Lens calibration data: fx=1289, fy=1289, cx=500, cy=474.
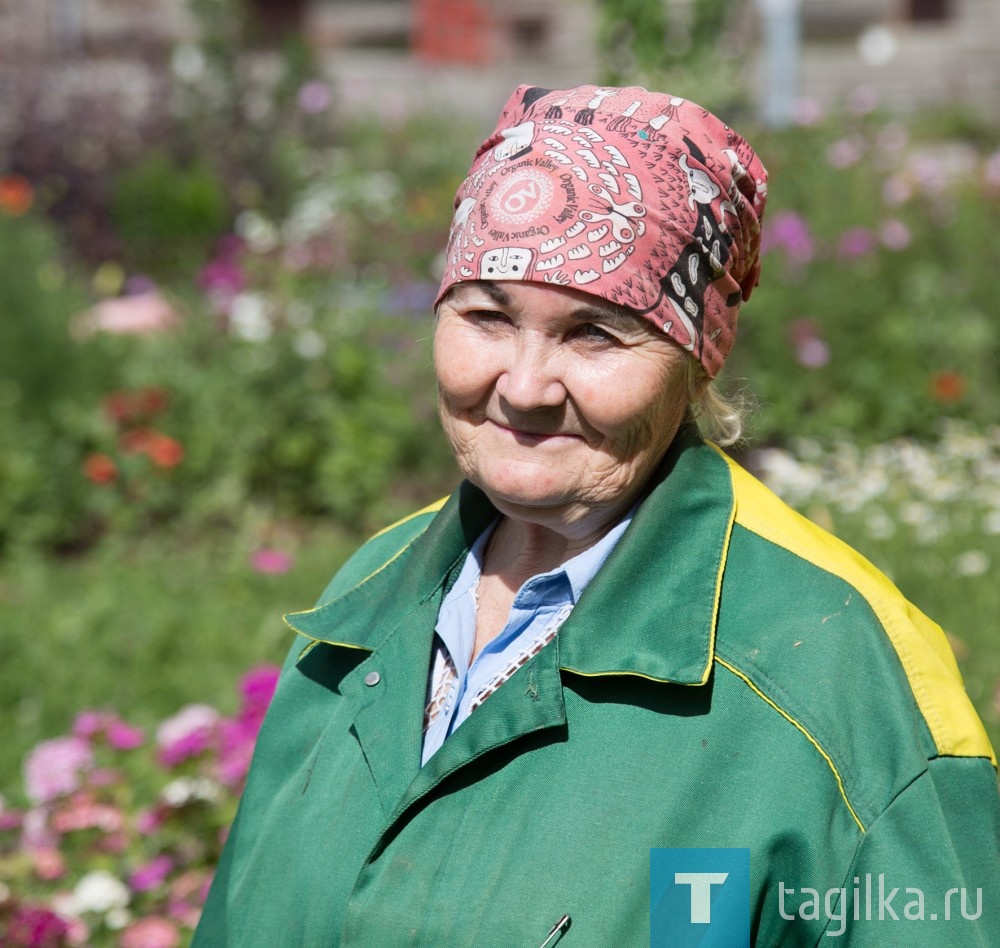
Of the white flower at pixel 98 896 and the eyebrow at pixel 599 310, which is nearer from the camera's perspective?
the eyebrow at pixel 599 310

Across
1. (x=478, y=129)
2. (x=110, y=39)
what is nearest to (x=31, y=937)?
(x=478, y=129)

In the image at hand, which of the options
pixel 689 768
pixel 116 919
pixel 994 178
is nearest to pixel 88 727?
pixel 116 919

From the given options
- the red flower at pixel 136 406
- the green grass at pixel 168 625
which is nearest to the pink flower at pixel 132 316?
the red flower at pixel 136 406

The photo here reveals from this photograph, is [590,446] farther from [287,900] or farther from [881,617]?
[287,900]

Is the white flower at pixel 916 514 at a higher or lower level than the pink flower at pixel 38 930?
lower

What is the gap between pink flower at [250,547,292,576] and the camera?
16.1 feet

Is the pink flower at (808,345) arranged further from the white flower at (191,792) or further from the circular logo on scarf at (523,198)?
the circular logo on scarf at (523,198)

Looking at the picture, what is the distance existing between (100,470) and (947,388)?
393 centimetres

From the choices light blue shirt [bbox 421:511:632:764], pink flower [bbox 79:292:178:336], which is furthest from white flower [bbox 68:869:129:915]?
pink flower [bbox 79:292:178:336]

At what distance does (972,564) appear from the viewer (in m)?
4.36

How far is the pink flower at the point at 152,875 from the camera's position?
3002mm

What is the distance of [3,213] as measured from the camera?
7.07 m

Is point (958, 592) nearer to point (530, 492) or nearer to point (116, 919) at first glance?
point (116, 919)

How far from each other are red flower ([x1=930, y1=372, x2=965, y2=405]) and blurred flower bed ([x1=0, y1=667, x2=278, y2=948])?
13.2ft
